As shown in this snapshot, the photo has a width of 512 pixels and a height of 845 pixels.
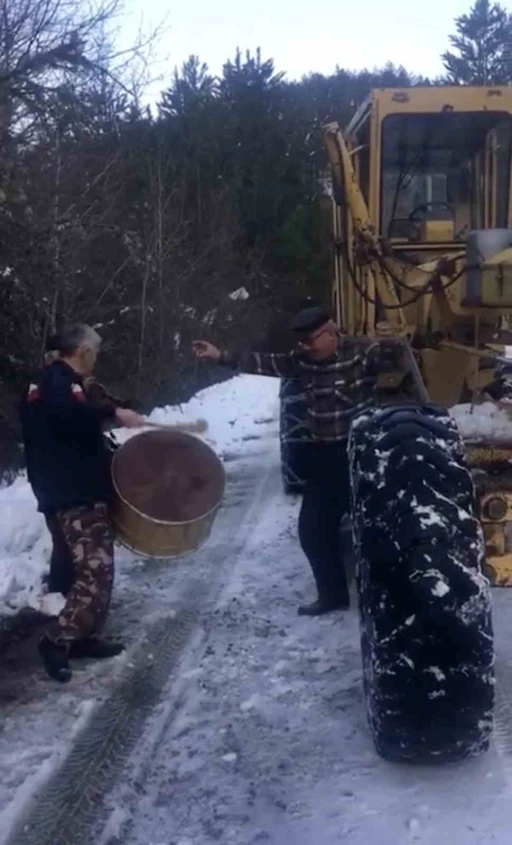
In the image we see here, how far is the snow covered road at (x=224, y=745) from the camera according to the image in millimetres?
3795

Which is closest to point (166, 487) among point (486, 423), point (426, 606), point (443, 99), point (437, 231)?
point (486, 423)

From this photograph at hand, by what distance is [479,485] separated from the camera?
14.6 ft

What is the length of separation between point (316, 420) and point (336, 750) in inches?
78.0

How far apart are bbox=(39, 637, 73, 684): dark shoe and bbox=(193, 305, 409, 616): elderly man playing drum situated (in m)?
1.40

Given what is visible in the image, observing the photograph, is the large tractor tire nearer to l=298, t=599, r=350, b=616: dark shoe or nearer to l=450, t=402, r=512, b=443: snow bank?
l=450, t=402, r=512, b=443: snow bank

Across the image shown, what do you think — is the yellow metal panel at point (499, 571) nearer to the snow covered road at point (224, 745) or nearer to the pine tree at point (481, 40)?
the snow covered road at point (224, 745)

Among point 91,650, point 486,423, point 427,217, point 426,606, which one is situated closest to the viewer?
point 426,606

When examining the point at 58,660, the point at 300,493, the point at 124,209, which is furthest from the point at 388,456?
the point at 124,209

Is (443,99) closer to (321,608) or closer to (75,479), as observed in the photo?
(321,608)

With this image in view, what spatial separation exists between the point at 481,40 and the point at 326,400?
5426 cm

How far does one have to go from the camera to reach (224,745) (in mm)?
4453

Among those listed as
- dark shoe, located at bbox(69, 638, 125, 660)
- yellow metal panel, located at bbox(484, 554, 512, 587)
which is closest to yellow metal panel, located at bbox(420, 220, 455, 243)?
yellow metal panel, located at bbox(484, 554, 512, 587)

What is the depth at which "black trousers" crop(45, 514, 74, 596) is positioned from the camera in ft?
18.5

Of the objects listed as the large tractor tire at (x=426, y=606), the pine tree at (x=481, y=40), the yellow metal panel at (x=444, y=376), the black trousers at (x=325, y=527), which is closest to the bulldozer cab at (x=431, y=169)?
the yellow metal panel at (x=444, y=376)
